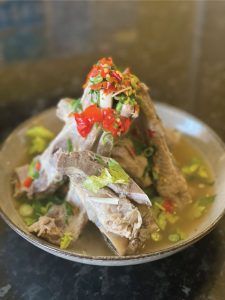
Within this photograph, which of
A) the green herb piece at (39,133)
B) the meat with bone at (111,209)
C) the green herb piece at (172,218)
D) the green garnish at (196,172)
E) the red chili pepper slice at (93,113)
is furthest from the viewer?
the green herb piece at (39,133)

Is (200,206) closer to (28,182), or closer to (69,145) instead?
(69,145)

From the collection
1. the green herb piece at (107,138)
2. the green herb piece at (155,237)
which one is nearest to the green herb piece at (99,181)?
the green herb piece at (107,138)

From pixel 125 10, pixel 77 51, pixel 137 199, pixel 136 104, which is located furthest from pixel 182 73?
pixel 137 199

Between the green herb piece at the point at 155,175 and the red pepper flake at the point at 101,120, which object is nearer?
the red pepper flake at the point at 101,120

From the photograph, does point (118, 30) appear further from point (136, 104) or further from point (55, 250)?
point (55, 250)

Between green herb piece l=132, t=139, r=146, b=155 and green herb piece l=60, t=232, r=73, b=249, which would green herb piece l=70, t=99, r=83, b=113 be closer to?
green herb piece l=132, t=139, r=146, b=155

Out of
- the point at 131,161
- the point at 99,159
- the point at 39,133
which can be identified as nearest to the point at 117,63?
the point at 39,133

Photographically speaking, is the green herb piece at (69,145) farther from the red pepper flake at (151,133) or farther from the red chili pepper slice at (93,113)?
the red pepper flake at (151,133)
